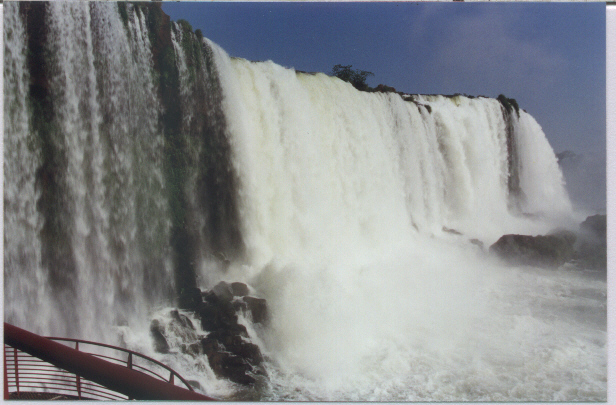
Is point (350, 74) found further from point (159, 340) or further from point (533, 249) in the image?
point (533, 249)

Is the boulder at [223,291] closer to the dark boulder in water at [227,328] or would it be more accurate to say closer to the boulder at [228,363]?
the dark boulder in water at [227,328]

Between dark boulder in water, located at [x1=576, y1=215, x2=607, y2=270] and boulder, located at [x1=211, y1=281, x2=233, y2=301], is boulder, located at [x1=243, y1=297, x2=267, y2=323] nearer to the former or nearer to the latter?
boulder, located at [x1=211, y1=281, x2=233, y2=301]

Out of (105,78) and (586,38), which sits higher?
(586,38)

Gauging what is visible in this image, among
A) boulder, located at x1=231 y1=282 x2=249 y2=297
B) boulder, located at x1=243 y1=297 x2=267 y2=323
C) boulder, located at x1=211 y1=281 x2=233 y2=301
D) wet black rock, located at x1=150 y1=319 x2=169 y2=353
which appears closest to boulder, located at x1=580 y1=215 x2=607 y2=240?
boulder, located at x1=243 y1=297 x2=267 y2=323

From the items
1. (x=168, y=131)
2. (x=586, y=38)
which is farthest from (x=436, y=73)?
(x=168, y=131)

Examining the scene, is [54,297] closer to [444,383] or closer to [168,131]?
[168,131]

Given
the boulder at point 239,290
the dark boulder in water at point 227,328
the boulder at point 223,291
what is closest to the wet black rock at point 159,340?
the dark boulder in water at point 227,328

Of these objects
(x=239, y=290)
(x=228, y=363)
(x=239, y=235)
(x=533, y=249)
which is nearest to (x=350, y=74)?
(x=239, y=235)
